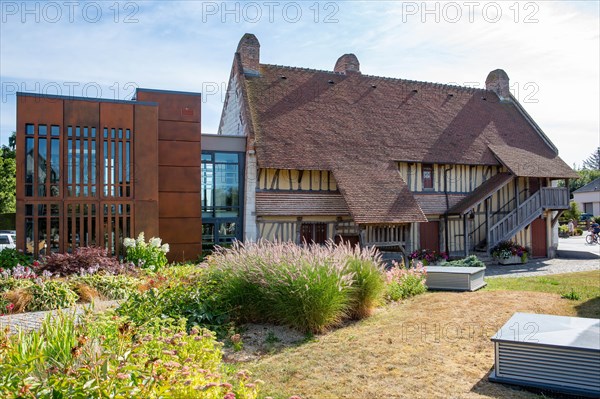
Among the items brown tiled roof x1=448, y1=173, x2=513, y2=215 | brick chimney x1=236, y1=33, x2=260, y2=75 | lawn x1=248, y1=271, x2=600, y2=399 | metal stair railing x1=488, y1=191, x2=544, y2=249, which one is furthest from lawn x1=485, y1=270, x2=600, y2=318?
brick chimney x1=236, y1=33, x2=260, y2=75

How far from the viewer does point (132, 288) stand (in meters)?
9.83

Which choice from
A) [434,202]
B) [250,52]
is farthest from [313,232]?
[250,52]

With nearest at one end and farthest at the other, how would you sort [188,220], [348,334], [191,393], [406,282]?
[191,393], [348,334], [406,282], [188,220]

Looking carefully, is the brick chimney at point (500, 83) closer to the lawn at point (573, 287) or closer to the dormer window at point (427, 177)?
the dormer window at point (427, 177)

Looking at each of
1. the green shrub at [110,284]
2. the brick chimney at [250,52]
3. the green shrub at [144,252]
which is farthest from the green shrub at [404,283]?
the brick chimney at [250,52]

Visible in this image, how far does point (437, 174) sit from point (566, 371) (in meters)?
15.6

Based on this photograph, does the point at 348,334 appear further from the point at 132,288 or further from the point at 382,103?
the point at 382,103

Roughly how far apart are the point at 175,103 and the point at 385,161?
26.6 ft

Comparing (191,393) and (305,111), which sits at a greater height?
(305,111)

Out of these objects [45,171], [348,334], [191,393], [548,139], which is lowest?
[348,334]

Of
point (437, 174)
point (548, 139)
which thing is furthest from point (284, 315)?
point (548, 139)

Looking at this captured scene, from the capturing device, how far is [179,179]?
51.6 feet

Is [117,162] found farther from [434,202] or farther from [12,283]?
[434,202]

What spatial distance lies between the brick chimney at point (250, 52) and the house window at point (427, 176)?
26.3 feet
